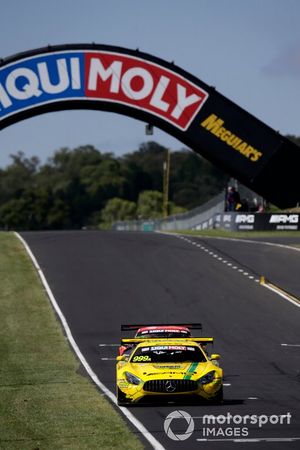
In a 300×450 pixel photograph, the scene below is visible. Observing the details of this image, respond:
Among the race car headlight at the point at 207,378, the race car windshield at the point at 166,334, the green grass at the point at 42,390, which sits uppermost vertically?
the race car windshield at the point at 166,334

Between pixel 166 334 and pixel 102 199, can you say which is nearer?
pixel 166 334

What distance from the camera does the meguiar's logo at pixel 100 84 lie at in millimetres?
40656

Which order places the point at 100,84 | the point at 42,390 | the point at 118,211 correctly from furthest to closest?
the point at 118,211
the point at 100,84
the point at 42,390

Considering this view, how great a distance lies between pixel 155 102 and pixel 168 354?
21.7m

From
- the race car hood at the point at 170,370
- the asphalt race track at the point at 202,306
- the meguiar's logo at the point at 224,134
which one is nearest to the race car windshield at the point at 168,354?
the race car hood at the point at 170,370

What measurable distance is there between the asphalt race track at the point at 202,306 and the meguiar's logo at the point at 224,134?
521 centimetres

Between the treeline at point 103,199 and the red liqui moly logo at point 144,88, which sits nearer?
the red liqui moly logo at point 144,88

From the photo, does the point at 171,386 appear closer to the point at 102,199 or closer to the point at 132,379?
the point at 132,379

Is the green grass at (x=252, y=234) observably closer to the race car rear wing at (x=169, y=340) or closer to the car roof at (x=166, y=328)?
the car roof at (x=166, y=328)

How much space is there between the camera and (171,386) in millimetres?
20203

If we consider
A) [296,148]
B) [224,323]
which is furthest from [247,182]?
[224,323]

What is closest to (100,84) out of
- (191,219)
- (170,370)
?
(170,370)

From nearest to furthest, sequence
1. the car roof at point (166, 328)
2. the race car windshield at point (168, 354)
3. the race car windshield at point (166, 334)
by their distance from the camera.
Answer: the race car windshield at point (168, 354)
the race car windshield at point (166, 334)
the car roof at point (166, 328)

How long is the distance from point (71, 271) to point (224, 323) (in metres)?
12.2
